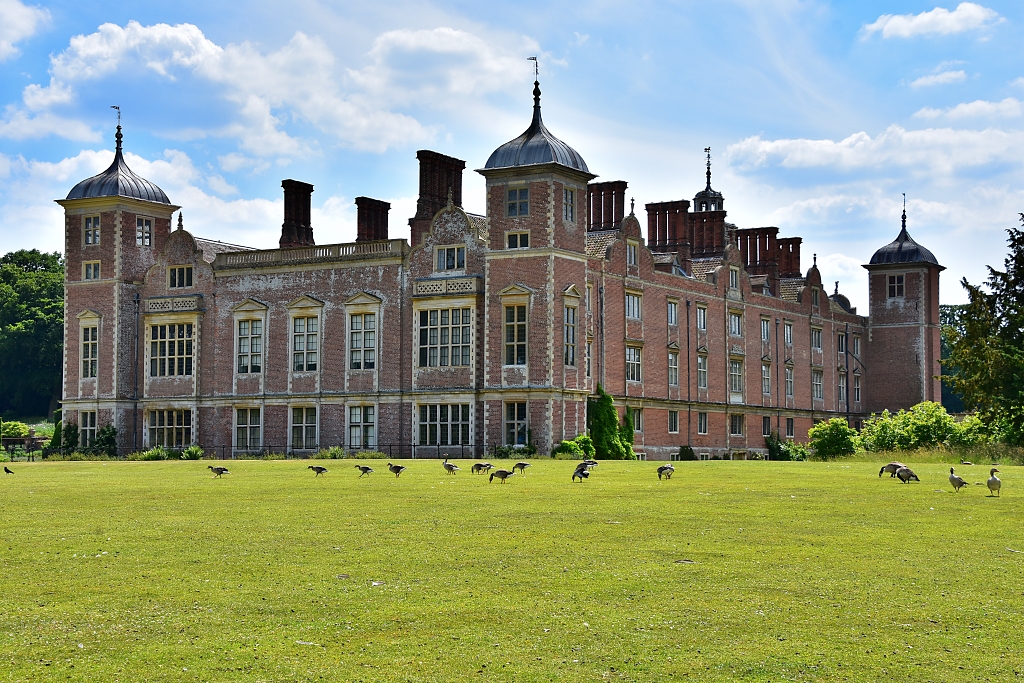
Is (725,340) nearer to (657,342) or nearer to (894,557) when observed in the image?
(657,342)

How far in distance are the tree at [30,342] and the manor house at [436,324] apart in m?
34.0

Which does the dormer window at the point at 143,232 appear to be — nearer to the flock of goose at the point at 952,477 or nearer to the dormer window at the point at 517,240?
the dormer window at the point at 517,240

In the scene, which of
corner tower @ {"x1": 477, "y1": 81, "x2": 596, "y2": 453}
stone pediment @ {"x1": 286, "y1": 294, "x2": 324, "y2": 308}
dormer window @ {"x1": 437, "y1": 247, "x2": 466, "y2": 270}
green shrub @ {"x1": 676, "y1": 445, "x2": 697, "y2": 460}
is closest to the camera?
corner tower @ {"x1": 477, "y1": 81, "x2": 596, "y2": 453}

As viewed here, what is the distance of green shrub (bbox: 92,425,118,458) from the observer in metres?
62.8

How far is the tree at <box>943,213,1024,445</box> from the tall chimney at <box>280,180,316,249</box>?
31751 millimetres

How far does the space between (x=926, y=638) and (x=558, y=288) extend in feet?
141

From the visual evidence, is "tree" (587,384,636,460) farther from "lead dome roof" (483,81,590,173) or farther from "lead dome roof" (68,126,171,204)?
"lead dome roof" (68,126,171,204)

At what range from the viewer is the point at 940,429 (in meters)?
53.0

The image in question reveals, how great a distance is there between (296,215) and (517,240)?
611 inches

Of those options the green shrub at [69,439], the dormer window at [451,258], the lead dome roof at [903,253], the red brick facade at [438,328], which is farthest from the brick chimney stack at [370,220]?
the lead dome roof at [903,253]

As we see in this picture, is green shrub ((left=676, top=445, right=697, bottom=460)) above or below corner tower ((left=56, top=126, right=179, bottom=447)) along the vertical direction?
below

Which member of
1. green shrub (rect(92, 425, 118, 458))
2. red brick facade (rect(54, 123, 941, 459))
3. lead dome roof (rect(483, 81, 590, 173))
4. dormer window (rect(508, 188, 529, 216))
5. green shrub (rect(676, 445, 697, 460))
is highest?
lead dome roof (rect(483, 81, 590, 173))

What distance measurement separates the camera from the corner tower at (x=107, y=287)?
212ft

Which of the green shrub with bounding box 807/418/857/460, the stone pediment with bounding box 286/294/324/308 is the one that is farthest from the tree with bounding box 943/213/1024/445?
the stone pediment with bounding box 286/294/324/308
